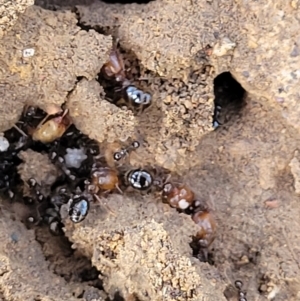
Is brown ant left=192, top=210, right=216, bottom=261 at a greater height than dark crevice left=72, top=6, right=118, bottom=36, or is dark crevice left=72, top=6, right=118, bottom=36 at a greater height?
dark crevice left=72, top=6, right=118, bottom=36

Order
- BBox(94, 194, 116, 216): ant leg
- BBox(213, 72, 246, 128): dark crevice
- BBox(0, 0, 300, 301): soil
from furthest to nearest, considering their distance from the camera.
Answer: BBox(213, 72, 246, 128): dark crevice < BBox(94, 194, 116, 216): ant leg < BBox(0, 0, 300, 301): soil

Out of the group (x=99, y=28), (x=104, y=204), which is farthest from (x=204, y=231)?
(x=99, y=28)

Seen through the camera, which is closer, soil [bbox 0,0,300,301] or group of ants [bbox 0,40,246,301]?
soil [bbox 0,0,300,301]

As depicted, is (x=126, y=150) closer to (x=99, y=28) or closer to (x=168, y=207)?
(x=168, y=207)

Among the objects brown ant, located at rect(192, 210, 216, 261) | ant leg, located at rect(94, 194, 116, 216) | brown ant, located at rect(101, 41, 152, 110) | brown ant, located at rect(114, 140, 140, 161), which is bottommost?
ant leg, located at rect(94, 194, 116, 216)

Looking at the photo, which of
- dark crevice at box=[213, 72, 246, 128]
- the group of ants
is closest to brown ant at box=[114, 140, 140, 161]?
the group of ants

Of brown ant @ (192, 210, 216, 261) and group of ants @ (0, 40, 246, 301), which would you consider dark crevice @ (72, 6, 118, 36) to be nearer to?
group of ants @ (0, 40, 246, 301)
